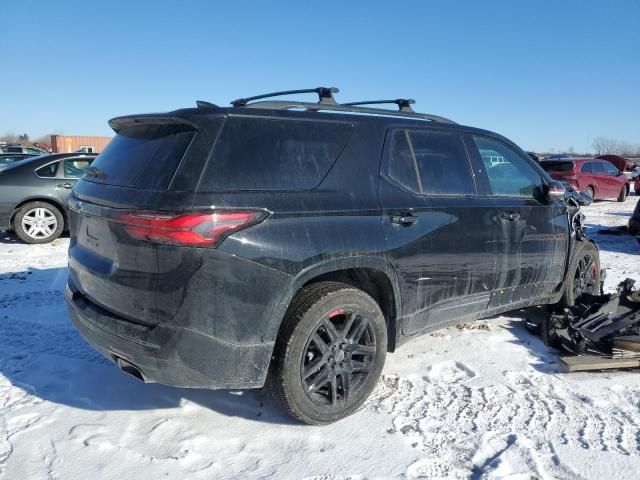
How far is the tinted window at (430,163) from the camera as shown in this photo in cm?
326

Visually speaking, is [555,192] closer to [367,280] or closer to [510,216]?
[510,216]

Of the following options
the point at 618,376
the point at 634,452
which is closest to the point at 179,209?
the point at 634,452

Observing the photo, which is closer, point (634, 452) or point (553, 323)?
point (634, 452)

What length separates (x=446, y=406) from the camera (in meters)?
3.17

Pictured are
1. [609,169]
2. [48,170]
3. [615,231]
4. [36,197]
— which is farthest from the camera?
[609,169]

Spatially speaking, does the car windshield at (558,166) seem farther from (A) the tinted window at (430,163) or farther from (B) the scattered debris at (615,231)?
(A) the tinted window at (430,163)

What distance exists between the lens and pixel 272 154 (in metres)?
2.70

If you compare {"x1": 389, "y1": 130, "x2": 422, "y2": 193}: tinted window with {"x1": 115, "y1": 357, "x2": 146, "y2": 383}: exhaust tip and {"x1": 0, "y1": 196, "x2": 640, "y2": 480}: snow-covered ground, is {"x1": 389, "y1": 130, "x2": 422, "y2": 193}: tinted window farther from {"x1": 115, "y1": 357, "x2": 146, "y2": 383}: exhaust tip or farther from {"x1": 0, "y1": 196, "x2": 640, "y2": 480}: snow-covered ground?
{"x1": 115, "y1": 357, "x2": 146, "y2": 383}: exhaust tip

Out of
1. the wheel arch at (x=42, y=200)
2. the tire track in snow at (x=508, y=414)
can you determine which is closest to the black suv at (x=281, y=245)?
the tire track in snow at (x=508, y=414)

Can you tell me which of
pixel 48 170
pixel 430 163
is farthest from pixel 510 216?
pixel 48 170

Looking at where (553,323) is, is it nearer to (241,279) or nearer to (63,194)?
(241,279)

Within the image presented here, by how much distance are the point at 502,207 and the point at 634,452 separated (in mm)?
1814

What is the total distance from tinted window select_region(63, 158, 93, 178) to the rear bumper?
21.4 ft

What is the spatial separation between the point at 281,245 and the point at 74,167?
720cm
